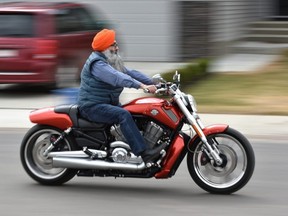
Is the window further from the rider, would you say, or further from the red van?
the rider

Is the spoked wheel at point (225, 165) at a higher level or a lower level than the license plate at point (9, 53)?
higher

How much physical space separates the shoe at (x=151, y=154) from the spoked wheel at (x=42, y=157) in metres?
0.76

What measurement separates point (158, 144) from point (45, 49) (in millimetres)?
6552

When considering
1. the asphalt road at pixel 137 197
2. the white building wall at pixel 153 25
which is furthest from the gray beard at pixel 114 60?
the white building wall at pixel 153 25

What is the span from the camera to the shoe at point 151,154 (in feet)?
23.6

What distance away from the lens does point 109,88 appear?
7328 millimetres

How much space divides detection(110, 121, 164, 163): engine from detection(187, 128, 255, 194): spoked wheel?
1.14ft

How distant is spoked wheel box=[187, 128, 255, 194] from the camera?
7.05m

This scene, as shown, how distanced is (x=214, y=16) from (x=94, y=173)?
441 inches

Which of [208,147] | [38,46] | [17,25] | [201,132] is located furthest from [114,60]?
[17,25]

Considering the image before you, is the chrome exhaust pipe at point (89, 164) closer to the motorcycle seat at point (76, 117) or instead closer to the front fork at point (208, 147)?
the motorcycle seat at point (76, 117)

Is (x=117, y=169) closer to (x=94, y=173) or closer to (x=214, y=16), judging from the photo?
(x=94, y=173)

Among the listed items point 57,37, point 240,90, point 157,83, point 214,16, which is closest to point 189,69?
point 240,90

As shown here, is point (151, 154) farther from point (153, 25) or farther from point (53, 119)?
point (153, 25)
